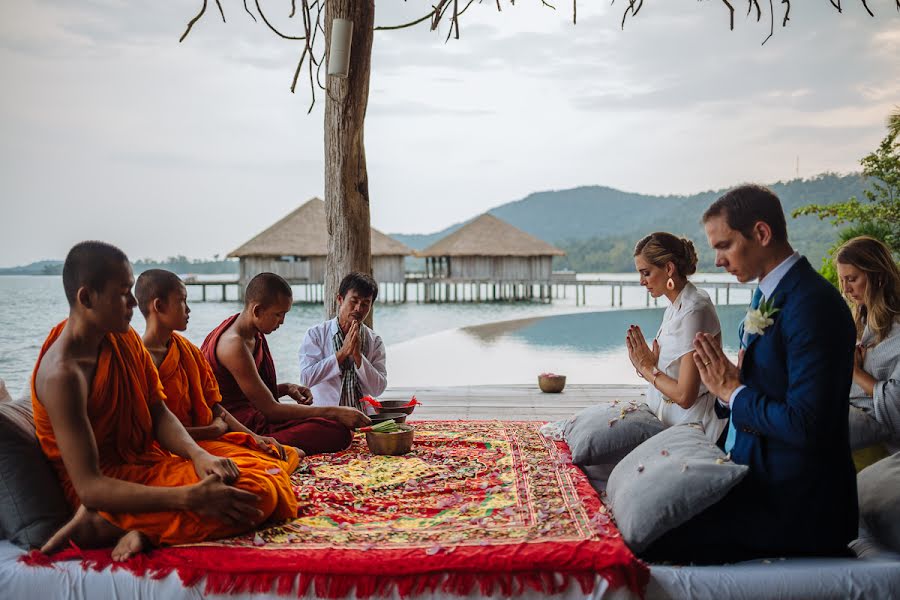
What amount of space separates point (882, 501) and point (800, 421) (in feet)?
2.09

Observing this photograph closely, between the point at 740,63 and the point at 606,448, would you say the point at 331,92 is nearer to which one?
the point at 606,448

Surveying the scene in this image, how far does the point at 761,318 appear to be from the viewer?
2107mm

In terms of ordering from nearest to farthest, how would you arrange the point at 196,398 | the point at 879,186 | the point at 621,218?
the point at 196,398
the point at 879,186
the point at 621,218

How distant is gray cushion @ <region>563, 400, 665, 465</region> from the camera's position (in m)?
3.14

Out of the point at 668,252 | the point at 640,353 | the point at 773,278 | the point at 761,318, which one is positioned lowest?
the point at 640,353

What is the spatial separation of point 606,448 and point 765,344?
115cm

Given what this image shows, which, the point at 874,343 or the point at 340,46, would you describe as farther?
the point at 340,46

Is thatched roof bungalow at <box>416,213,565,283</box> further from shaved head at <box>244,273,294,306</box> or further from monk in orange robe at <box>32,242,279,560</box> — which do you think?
monk in orange robe at <box>32,242,279,560</box>

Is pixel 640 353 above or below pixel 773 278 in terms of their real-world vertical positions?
below

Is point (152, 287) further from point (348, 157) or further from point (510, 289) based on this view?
point (510, 289)

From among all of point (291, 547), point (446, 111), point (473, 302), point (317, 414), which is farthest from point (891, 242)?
point (473, 302)

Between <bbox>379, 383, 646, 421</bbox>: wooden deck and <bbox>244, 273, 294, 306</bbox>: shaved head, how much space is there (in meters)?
1.62

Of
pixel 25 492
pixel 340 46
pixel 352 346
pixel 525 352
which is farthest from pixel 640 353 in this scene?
pixel 525 352

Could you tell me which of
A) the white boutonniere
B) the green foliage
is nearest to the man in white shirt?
the white boutonniere
